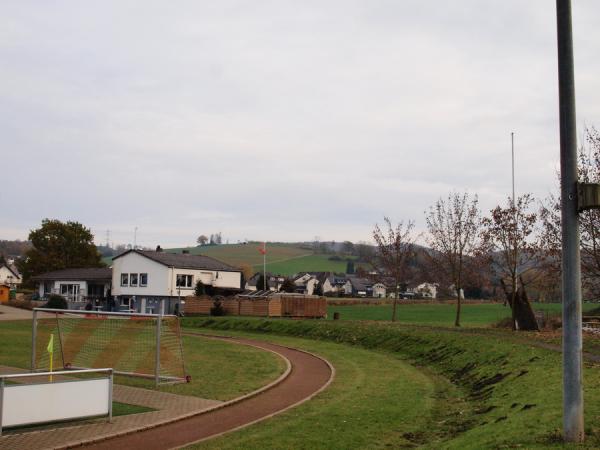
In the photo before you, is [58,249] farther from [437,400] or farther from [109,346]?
[437,400]

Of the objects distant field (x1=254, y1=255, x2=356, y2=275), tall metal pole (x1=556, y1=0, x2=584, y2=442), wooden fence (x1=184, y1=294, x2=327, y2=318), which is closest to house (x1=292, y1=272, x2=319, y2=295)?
distant field (x1=254, y1=255, x2=356, y2=275)

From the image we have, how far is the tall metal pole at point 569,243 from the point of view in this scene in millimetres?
8820

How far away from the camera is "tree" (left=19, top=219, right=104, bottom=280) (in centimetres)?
8138

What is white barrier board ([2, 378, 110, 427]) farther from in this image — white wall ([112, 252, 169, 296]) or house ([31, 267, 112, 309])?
house ([31, 267, 112, 309])

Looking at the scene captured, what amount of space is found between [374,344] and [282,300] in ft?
65.2

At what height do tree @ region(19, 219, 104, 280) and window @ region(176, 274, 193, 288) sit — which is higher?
tree @ region(19, 219, 104, 280)

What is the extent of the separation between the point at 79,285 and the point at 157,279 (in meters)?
12.6

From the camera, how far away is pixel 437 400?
16.9 metres

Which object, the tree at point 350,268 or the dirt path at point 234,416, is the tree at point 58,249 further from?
the tree at point 350,268

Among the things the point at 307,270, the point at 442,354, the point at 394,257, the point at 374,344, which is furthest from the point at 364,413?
the point at 307,270

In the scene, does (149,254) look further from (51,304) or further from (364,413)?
(364,413)

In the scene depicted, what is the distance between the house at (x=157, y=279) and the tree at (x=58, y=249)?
20984mm

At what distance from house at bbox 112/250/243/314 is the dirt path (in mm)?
39124

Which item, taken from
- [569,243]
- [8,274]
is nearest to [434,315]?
[569,243]
